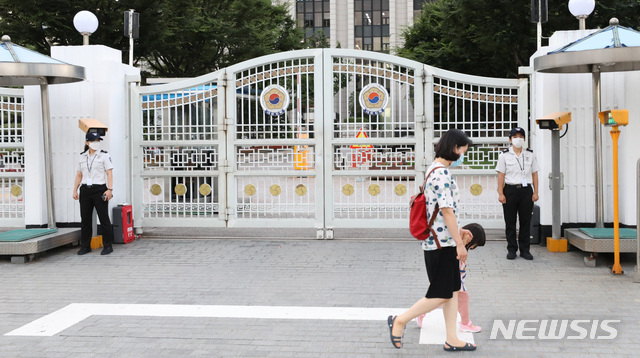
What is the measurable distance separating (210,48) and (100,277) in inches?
796

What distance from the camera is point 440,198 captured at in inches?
196

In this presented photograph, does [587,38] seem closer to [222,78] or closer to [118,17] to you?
[222,78]

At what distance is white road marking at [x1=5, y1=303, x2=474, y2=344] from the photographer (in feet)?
19.6

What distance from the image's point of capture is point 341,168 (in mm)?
10469

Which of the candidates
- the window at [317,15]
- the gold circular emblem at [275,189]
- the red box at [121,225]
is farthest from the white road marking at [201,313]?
the window at [317,15]

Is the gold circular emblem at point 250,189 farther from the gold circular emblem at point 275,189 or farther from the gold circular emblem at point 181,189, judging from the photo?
the gold circular emblem at point 181,189

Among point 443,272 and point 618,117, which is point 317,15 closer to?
point 618,117

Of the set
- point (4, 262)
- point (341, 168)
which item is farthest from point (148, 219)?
point (341, 168)

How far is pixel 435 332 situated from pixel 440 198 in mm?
1351

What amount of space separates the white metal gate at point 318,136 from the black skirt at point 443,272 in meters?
5.08

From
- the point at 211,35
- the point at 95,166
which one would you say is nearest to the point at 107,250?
the point at 95,166

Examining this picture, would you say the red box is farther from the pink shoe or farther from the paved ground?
the pink shoe

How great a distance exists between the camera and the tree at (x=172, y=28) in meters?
20.8
